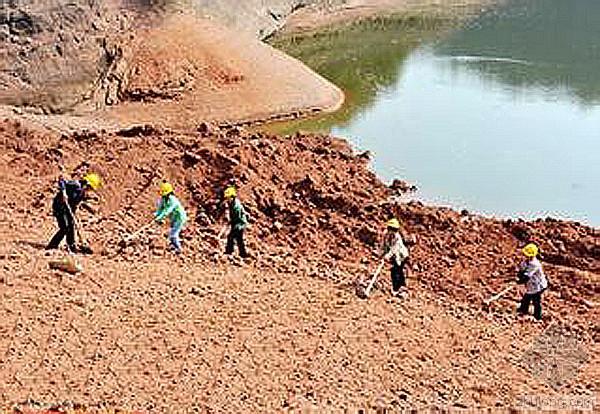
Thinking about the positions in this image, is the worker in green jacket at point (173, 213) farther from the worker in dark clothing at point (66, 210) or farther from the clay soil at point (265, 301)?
the worker in dark clothing at point (66, 210)

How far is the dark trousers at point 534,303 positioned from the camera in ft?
43.1

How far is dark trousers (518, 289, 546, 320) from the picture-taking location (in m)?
13.1

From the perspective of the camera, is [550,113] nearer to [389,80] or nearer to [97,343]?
[389,80]

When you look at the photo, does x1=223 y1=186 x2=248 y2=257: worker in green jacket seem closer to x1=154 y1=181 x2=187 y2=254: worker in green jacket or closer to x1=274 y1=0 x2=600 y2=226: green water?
x1=154 y1=181 x2=187 y2=254: worker in green jacket

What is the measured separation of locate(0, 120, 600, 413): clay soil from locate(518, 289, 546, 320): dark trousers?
0.85 feet

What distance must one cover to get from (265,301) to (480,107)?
18.2m

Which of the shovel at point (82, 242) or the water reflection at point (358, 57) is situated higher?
the shovel at point (82, 242)

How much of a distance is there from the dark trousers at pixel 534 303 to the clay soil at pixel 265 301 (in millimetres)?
260

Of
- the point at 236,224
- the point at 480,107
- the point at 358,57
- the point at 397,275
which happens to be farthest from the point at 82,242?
the point at 358,57

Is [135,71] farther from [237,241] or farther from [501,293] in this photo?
[501,293]

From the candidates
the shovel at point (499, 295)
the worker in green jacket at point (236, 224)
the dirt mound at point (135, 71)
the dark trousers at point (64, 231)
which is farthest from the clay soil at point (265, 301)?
the dirt mound at point (135, 71)

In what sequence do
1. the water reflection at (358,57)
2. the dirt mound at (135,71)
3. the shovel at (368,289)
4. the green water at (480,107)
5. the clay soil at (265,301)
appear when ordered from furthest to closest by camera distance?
1. the water reflection at (358,57)
2. the dirt mound at (135,71)
3. the green water at (480,107)
4. the shovel at (368,289)
5. the clay soil at (265,301)

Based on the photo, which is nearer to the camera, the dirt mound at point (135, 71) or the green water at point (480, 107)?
the green water at point (480, 107)

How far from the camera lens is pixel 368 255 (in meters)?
15.5
